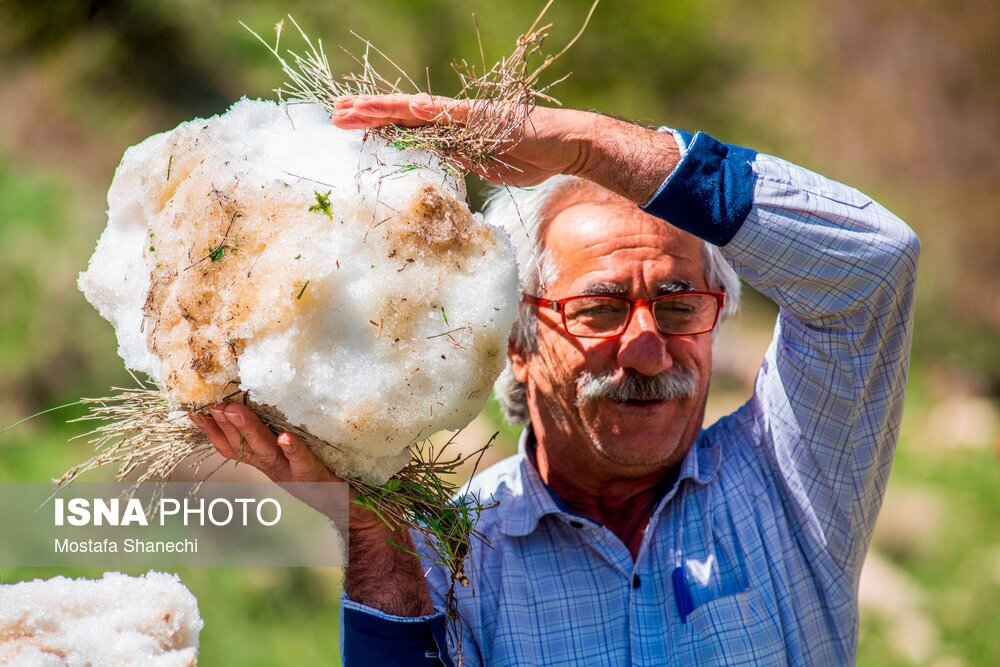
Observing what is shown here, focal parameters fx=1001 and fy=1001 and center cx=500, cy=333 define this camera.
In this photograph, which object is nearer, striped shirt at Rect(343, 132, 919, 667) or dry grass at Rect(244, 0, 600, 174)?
dry grass at Rect(244, 0, 600, 174)

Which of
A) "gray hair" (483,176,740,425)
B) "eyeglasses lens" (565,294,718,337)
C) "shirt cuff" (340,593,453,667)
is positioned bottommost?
"shirt cuff" (340,593,453,667)

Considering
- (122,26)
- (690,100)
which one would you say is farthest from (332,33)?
(690,100)

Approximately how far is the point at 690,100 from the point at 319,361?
25.9 feet

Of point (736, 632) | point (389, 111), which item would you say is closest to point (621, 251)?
point (389, 111)

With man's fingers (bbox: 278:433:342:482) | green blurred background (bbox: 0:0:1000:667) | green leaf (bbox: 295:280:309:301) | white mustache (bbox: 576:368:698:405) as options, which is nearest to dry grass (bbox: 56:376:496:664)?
man's fingers (bbox: 278:433:342:482)

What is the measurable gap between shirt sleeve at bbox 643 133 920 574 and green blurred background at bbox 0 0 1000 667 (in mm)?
1489

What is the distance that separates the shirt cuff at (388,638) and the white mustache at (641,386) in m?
0.58

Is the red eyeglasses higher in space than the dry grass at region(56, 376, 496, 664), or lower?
higher

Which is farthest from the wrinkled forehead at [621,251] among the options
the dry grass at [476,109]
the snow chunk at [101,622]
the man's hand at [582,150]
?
the snow chunk at [101,622]

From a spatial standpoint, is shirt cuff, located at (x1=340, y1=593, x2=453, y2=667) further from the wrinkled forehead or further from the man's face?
the wrinkled forehead

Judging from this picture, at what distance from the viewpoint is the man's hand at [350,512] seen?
5.04ft

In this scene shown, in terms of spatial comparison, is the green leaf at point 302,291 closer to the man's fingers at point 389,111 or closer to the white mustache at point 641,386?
the man's fingers at point 389,111

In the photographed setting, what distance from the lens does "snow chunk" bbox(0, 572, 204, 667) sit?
4.70ft

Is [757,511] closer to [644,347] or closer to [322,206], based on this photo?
[644,347]
